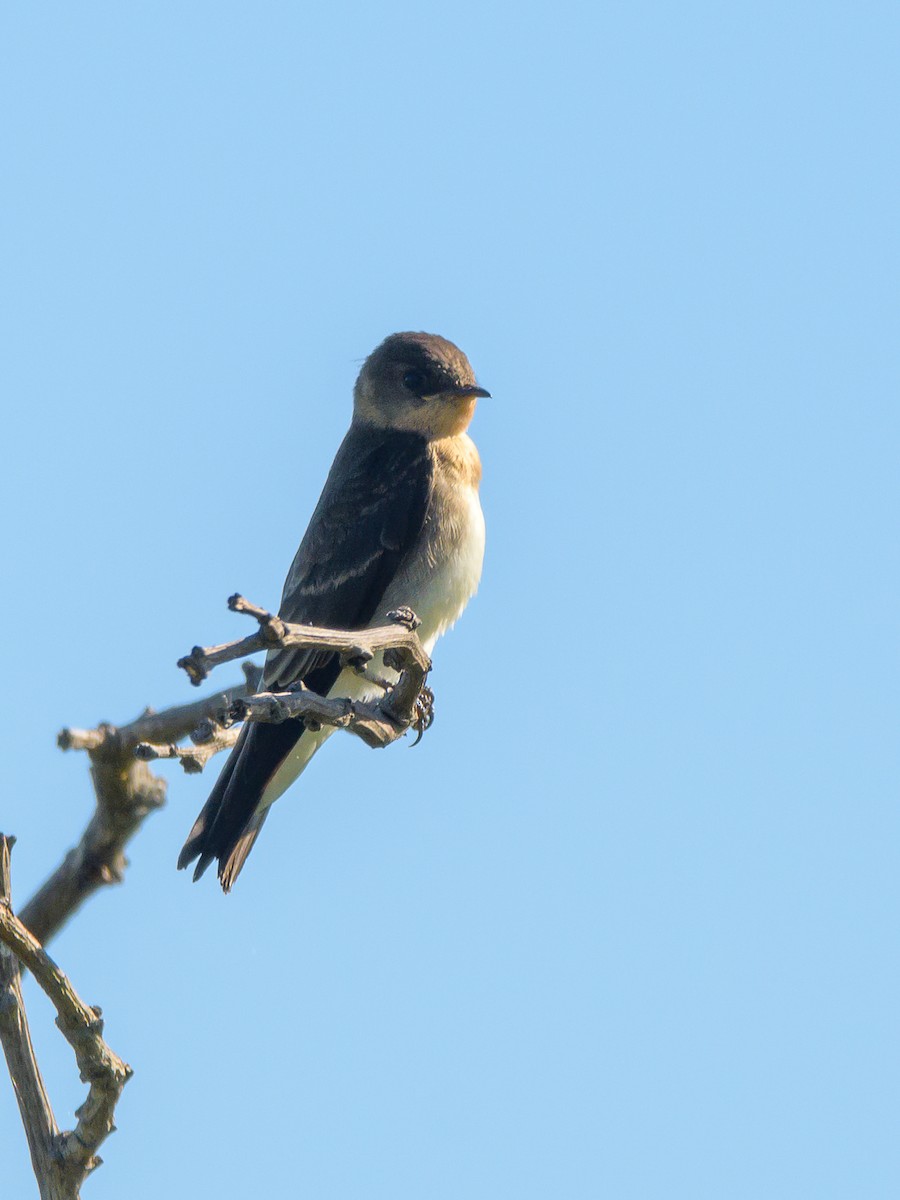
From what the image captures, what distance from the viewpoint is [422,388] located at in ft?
31.0

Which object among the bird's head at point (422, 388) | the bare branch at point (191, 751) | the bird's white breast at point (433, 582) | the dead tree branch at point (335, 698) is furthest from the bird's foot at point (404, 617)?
the bird's head at point (422, 388)

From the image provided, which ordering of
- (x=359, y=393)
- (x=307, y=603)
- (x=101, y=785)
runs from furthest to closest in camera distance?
(x=359, y=393)
(x=307, y=603)
(x=101, y=785)

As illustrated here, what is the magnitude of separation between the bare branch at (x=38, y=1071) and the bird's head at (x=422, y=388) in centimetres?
491

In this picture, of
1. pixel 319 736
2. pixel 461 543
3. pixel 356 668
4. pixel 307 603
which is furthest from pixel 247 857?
pixel 356 668

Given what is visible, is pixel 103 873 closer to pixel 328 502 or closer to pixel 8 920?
pixel 8 920

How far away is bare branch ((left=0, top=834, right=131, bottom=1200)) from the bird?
2804 millimetres

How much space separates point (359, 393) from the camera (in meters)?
10.2

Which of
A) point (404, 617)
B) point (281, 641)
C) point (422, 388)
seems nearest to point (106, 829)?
point (404, 617)

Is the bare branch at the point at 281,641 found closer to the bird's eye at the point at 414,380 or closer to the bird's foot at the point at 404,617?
the bird's foot at the point at 404,617

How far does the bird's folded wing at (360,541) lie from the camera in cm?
859

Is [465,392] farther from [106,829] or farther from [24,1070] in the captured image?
[24,1070]

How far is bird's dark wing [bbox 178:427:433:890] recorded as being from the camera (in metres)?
7.94

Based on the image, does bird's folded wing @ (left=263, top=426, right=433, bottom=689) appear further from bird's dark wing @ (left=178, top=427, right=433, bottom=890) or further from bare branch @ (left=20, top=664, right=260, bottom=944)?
bare branch @ (left=20, top=664, right=260, bottom=944)

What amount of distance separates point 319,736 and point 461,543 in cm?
125
